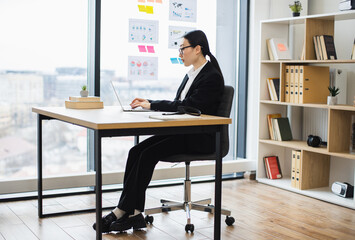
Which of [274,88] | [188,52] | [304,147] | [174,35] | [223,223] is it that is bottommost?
[223,223]

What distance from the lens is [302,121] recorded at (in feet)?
15.6

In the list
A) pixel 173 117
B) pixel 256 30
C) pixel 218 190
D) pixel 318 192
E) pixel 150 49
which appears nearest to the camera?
pixel 173 117

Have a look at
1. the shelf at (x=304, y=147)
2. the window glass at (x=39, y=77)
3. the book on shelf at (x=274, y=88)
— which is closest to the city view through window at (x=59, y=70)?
the window glass at (x=39, y=77)

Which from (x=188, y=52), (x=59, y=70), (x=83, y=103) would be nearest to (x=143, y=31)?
(x=59, y=70)

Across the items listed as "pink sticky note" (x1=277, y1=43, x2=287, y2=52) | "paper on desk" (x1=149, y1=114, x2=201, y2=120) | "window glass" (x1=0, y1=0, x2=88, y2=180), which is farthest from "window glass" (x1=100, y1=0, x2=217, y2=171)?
"paper on desk" (x1=149, y1=114, x2=201, y2=120)

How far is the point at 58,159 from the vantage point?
4035 millimetres

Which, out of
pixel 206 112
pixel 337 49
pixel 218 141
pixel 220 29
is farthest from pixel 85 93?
pixel 337 49

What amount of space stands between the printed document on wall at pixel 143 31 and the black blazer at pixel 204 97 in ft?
4.06

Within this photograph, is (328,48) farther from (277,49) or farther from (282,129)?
(282,129)

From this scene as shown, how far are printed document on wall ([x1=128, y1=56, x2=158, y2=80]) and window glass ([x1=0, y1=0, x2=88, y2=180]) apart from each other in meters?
0.41

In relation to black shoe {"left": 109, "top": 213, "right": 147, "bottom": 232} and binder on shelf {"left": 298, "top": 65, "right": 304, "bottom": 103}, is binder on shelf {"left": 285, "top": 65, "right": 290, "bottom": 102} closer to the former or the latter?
binder on shelf {"left": 298, "top": 65, "right": 304, "bottom": 103}

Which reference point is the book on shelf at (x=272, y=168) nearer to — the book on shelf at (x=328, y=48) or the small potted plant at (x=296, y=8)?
the book on shelf at (x=328, y=48)

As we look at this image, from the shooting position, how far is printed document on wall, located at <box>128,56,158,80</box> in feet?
14.0

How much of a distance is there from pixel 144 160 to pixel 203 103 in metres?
0.53
